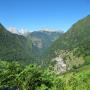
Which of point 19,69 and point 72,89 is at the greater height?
point 19,69

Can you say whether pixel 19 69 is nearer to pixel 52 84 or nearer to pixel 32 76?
pixel 32 76

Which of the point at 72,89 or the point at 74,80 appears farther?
the point at 74,80

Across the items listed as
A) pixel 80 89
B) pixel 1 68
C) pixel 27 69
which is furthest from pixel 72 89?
pixel 1 68

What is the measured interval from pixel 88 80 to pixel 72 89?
4283 mm

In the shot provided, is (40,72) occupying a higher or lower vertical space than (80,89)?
higher

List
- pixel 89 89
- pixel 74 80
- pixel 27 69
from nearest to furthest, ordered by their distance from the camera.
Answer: pixel 27 69
pixel 89 89
pixel 74 80

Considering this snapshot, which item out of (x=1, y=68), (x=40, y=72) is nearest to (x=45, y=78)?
(x=40, y=72)

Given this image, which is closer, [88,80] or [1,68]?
[1,68]

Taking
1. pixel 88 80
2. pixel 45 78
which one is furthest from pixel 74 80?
pixel 45 78

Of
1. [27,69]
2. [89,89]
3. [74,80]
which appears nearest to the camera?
[27,69]

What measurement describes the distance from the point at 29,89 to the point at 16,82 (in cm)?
201

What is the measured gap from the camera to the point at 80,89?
1319 inches

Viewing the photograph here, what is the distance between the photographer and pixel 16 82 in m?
32.7

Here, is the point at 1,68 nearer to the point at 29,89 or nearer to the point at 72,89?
the point at 29,89
